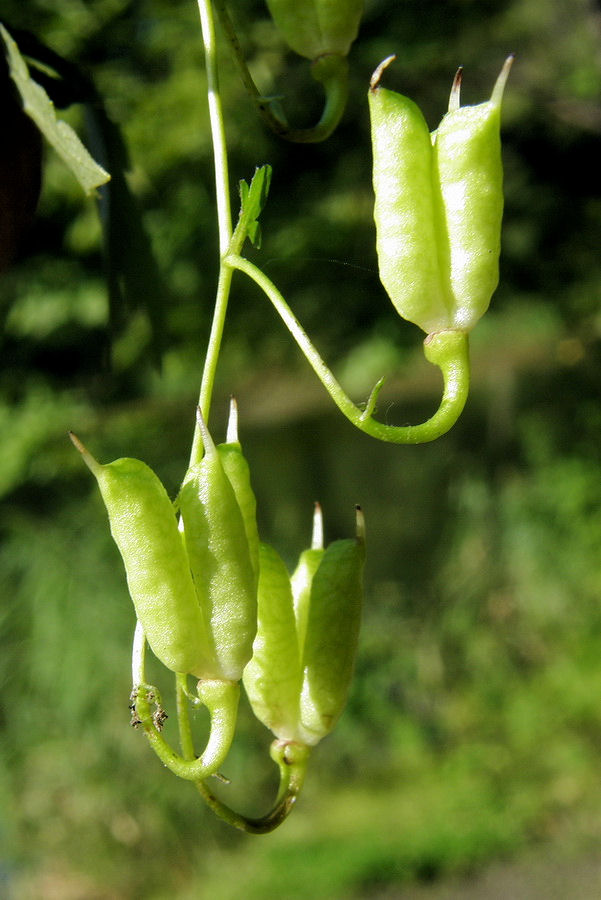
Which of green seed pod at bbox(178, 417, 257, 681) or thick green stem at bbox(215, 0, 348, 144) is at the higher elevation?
thick green stem at bbox(215, 0, 348, 144)

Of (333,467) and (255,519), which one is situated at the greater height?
(255,519)

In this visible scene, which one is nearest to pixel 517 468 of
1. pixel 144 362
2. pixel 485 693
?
pixel 485 693

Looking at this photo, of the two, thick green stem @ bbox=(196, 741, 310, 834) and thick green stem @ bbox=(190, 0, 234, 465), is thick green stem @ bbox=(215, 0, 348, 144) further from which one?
thick green stem @ bbox=(196, 741, 310, 834)

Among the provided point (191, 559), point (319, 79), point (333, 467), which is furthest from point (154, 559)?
point (333, 467)

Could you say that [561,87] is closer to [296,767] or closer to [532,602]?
[532,602]

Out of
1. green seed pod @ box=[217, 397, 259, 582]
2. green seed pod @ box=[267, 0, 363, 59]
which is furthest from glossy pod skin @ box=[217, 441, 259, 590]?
green seed pod @ box=[267, 0, 363, 59]

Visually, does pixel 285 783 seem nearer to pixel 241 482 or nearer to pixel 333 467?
pixel 241 482
